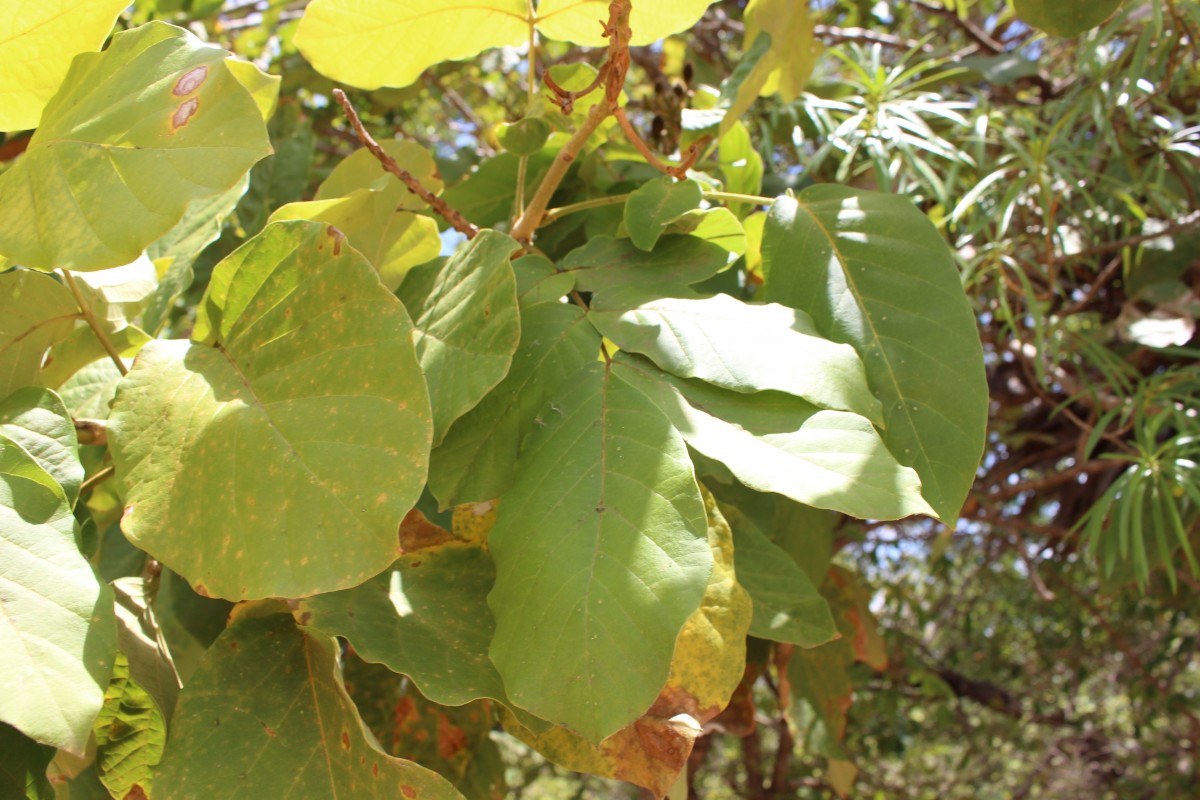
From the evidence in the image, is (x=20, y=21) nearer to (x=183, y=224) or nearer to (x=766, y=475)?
(x=183, y=224)

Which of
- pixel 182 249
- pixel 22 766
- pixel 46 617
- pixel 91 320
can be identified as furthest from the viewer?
pixel 182 249

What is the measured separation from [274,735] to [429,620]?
12 cm

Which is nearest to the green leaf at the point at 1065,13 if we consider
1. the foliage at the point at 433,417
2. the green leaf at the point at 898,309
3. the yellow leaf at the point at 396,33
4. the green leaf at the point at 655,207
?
the foliage at the point at 433,417

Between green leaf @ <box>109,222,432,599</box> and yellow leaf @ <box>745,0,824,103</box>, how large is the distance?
0.49 meters

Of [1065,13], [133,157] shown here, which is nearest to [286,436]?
[133,157]

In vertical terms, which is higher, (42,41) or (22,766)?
(42,41)

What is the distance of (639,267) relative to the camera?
762 mm

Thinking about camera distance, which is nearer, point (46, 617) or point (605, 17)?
point (46, 617)

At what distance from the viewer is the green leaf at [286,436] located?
0.53m

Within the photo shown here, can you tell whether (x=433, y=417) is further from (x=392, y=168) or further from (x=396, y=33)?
(x=396, y=33)

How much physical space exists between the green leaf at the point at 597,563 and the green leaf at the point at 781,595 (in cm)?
21

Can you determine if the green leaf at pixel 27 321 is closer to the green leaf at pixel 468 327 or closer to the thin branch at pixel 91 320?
the thin branch at pixel 91 320

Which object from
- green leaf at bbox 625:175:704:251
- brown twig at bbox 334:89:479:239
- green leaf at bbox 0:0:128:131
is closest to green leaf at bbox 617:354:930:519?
green leaf at bbox 625:175:704:251

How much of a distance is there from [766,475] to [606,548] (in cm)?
11
